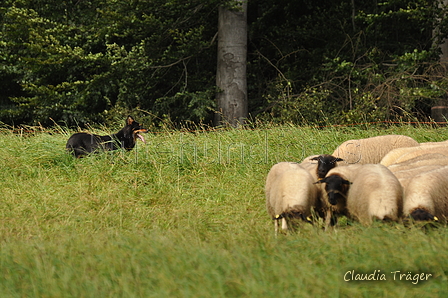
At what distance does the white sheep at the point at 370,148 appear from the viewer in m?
8.09

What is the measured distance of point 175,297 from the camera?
3.44 metres

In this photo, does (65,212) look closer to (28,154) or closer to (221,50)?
(28,154)

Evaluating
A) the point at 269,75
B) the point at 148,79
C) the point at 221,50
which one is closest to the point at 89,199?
the point at 221,50

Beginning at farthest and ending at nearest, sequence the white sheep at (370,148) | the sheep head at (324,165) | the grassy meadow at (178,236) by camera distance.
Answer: the white sheep at (370,148)
the sheep head at (324,165)
the grassy meadow at (178,236)

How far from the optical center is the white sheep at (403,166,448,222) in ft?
16.8

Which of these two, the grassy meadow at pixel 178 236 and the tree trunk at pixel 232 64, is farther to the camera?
the tree trunk at pixel 232 64

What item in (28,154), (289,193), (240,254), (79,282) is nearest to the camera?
(79,282)

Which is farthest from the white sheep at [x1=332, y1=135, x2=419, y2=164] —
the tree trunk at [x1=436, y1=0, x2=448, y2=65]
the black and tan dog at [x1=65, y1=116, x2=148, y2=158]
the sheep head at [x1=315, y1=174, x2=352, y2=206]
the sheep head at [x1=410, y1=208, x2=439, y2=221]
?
the tree trunk at [x1=436, y1=0, x2=448, y2=65]

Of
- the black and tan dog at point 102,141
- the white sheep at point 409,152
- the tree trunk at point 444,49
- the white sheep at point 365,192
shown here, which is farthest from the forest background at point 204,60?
the white sheep at point 365,192

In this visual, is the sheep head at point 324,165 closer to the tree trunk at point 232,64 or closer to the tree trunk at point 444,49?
the tree trunk at point 232,64

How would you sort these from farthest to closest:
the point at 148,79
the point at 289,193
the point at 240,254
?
the point at 148,79 < the point at 289,193 < the point at 240,254

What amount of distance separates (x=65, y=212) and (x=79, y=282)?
298 centimetres

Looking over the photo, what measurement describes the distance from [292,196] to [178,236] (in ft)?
4.37

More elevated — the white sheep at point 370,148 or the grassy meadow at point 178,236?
the white sheep at point 370,148
